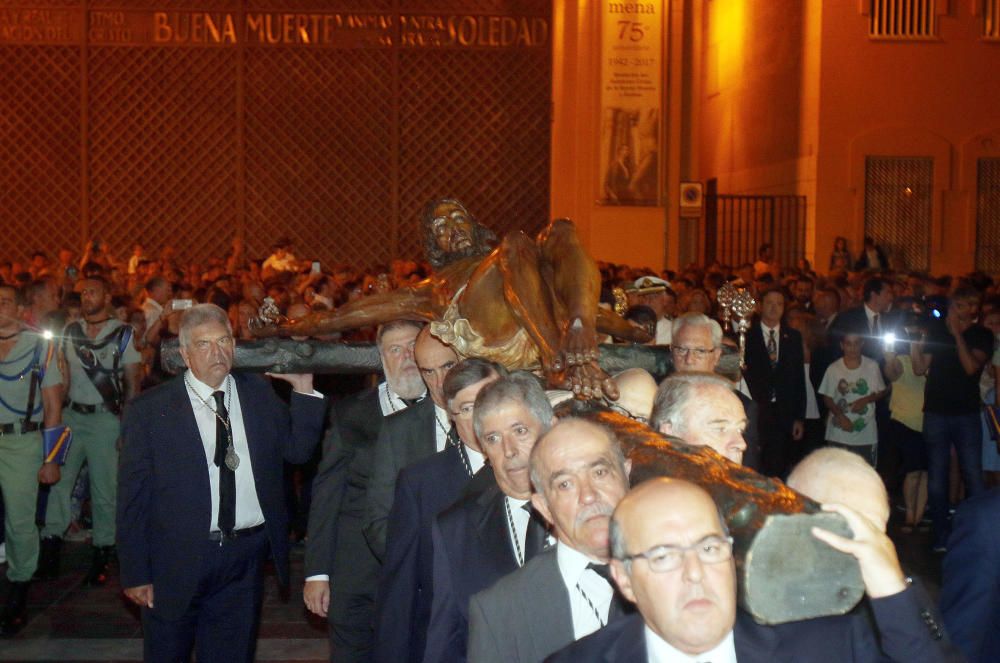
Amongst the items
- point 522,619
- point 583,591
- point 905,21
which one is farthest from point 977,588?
point 905,21

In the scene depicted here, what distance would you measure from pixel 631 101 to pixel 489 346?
40.8 ft

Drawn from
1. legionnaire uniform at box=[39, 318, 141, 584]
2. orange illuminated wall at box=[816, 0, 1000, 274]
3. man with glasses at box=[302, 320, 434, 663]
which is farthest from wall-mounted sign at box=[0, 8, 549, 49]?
man with glasses at box=[302, 320, 434, 663]

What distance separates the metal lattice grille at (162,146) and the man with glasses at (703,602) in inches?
718

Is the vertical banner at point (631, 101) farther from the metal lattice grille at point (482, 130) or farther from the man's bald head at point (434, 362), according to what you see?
the man's bald head at point (434, 362)

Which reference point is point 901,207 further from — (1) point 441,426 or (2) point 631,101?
(1) point 441,426

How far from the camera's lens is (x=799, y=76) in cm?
1952

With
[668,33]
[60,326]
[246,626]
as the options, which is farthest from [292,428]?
[668,33]

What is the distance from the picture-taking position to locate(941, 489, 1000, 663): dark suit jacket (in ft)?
10.5

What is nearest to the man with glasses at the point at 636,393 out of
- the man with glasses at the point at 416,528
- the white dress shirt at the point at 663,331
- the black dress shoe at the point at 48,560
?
the man with glasses at the point at 416,528

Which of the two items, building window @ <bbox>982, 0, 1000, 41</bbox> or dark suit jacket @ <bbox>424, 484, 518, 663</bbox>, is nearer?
dark suit jacket @ <bbox>424, 484, 518, 663</bbox>

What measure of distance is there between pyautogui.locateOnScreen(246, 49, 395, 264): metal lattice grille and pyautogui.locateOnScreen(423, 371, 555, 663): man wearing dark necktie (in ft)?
54.4

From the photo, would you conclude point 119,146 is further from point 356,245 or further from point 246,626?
point 246,626

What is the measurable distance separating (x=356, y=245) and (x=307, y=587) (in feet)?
49.4

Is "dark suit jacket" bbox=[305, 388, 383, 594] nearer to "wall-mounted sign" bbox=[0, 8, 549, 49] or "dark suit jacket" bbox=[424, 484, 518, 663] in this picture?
"dark suit jacket" bbox=[424, 484, 518, 663]
